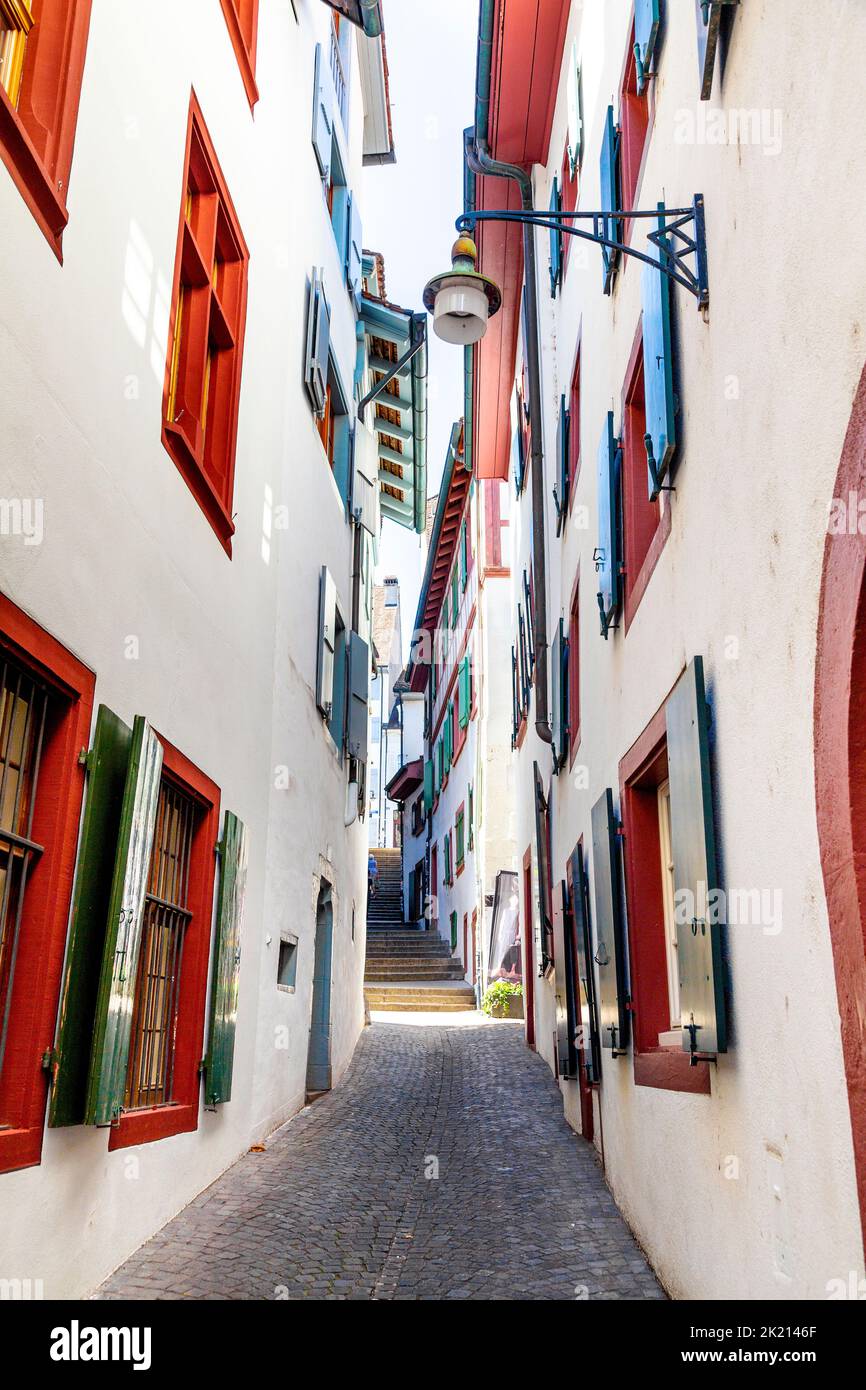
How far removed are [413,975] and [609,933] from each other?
1482cm

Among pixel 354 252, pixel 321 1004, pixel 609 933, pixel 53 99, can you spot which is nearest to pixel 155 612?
pixel 53 99

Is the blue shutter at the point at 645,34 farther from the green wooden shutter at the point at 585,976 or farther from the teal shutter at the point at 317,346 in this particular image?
the green wooden shutter at the point at 585,976

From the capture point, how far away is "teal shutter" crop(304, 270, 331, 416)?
1017 centimetres

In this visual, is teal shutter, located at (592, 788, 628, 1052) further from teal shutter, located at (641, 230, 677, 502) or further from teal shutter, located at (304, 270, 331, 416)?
teal shutter, located at (304, 270, 331, 416)

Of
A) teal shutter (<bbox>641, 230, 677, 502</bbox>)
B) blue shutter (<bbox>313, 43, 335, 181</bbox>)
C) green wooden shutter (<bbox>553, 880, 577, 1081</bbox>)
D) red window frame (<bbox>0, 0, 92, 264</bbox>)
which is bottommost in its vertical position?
green wooden shutter (<bbox>553, 880, 577, 1081</bbox>)

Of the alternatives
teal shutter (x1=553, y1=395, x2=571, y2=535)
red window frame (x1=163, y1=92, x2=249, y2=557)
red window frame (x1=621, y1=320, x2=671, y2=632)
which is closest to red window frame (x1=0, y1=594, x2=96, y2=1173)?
red window frame (x1=163, y1=92, x2=249, y2=557)

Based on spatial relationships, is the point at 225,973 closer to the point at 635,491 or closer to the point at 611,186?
the point at 635,491

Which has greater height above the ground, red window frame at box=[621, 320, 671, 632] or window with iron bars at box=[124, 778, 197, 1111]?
red window frame at box=[621, 320, 671, 632]

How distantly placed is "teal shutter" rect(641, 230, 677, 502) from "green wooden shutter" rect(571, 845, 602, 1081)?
353 centimetres

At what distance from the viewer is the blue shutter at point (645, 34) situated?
5.49 meters

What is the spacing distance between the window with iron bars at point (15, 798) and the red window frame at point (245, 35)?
522cm

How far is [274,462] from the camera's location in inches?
352

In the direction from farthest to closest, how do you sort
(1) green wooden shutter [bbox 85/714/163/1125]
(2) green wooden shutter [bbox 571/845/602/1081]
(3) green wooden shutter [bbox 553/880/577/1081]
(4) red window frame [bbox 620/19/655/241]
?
(3) green wooden shutter [bbox 553/880/577/1081] < (2) green wooden shutter [bbox 571/845/602/1081] < (4) red window frame [bbox 620/19/655/241] < (1) green wooden shutter [bbox 85/714/163/1125]
